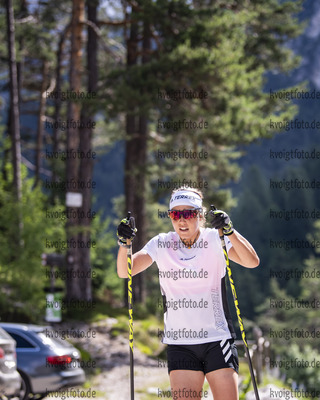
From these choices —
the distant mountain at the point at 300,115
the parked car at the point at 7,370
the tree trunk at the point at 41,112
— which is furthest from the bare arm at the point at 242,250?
the distant mountain at the point at 300,115

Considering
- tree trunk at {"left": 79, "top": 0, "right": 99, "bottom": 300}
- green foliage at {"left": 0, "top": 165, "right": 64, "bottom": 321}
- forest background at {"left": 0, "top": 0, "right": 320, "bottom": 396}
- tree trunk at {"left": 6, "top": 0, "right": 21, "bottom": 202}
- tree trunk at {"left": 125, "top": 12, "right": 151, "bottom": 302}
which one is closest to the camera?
green foliage at {"left": 0, "top": 165, "right": 64, "bottom": 321}

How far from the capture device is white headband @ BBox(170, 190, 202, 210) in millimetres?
4652

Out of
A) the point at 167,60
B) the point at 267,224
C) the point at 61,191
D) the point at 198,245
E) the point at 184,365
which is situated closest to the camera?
the point at 184,365

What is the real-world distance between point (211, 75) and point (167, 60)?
1.51 meters

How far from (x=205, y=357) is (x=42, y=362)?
7.68 metres

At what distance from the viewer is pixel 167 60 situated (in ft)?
66.3

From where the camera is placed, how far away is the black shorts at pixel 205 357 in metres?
4.28

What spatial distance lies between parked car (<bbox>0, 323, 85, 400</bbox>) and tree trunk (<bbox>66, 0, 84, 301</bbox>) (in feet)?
31.2

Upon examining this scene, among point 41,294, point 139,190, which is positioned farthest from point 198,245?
point 139,190

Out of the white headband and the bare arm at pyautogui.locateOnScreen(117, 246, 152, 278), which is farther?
the bare arm at pyautogui.locateOnScreen(117, 246, 152, 278)

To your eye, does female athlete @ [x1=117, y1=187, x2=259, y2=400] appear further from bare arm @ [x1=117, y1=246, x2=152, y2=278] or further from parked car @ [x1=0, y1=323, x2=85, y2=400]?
parked car @ [x1=0, y1=323, x2=85, y2=400]

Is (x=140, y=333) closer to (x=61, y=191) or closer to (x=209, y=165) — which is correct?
(x=209, y=165)

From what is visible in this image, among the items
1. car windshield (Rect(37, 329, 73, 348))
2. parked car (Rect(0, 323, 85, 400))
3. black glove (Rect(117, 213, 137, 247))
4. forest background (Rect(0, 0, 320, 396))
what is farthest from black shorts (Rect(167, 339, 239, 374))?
forest background (Rect(0, 0, 320, 396))

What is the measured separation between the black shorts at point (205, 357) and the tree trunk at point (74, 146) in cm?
1704
